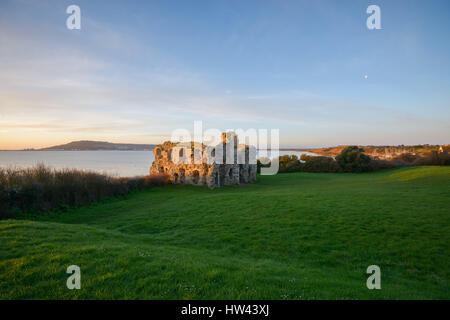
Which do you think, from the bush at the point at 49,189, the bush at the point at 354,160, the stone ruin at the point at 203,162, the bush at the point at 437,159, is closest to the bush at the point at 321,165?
the bush at the point at 354,160

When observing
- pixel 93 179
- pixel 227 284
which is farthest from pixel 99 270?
pixel 93 179

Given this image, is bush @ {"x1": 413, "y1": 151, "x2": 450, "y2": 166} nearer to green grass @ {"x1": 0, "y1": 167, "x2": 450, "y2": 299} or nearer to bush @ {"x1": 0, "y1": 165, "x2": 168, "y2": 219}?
green grass @ {"x1": 0, "y1": 167, "x2": 450, "y2": 299}

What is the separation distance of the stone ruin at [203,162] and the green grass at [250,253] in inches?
620

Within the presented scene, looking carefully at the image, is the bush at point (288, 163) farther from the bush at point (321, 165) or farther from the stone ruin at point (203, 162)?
the stone ruin at point (203, 162)

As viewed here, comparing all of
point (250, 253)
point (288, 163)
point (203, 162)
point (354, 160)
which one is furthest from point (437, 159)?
point (250, 253)

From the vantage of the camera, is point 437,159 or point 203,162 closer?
point 203,162

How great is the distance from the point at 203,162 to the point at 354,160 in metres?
43.2

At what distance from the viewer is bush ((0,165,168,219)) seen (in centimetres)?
1603

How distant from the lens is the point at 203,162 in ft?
101

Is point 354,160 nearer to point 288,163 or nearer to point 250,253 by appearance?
point 288,163

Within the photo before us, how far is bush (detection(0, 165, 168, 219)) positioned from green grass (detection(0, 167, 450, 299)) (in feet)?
26.3

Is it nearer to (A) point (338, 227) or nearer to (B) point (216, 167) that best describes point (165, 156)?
(B) point (216, 167)

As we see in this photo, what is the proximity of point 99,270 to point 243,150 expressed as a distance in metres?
32.4

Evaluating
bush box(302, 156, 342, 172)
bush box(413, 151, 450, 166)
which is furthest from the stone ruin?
bush box(413, 151, 450, 166)
